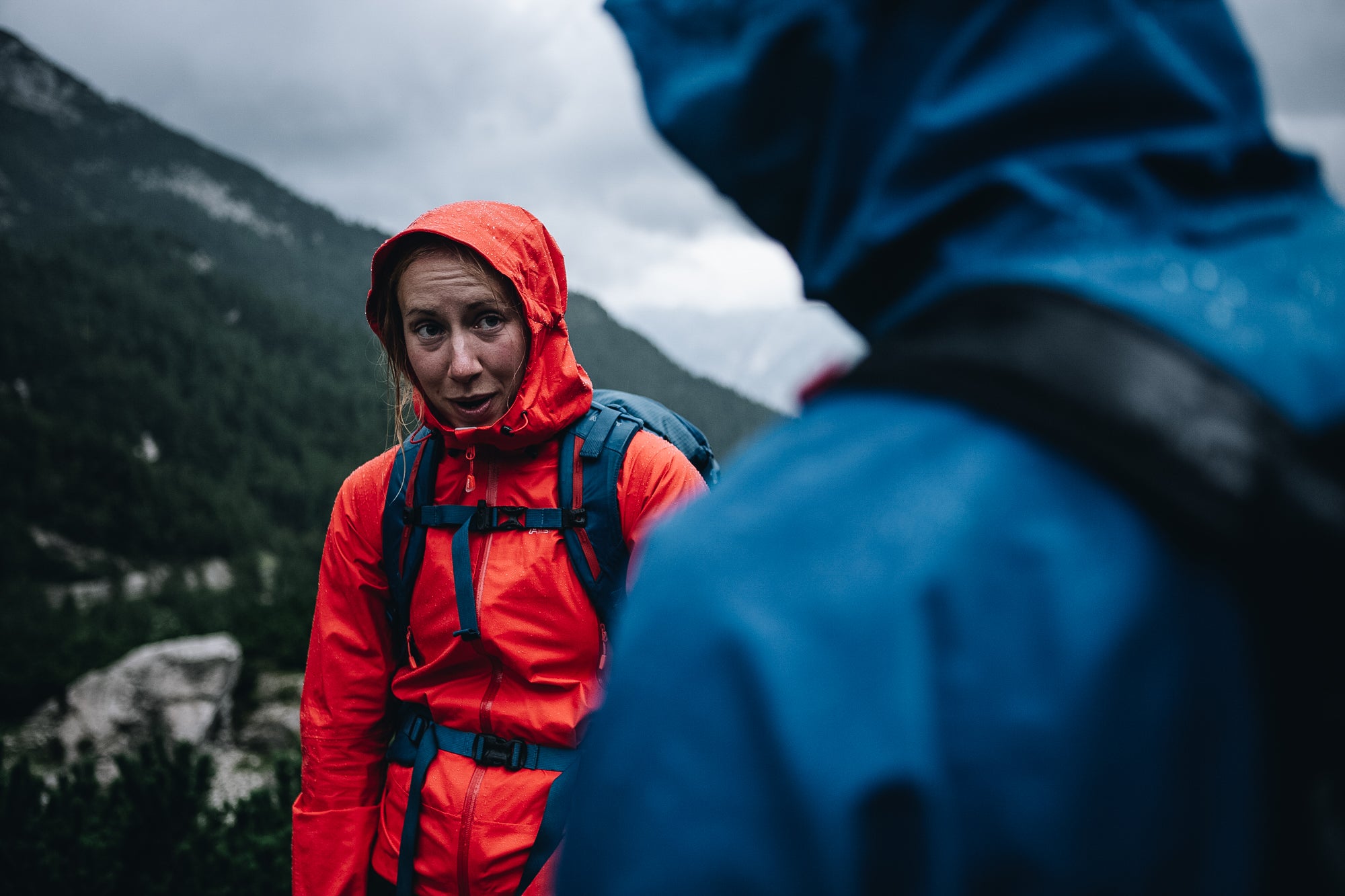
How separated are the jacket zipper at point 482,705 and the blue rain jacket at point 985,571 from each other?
4.31ft

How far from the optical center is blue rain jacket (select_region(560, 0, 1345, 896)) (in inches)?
17.8

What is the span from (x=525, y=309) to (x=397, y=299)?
1.41 feet

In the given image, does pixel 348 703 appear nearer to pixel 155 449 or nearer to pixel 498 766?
pixel 498 766

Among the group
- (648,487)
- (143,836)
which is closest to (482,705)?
(648,487)

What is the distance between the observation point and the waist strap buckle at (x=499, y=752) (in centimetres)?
176

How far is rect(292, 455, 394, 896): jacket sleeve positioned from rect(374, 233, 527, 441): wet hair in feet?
1.22

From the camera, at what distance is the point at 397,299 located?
216 cm

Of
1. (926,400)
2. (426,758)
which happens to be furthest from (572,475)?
(926,400)

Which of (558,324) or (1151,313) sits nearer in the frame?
(1151,313)

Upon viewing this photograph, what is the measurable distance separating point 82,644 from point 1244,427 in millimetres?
10836

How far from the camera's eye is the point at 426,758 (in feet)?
5.90

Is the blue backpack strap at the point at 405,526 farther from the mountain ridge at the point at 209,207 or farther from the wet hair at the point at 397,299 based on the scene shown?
the mountain ridge at the point at 209,207

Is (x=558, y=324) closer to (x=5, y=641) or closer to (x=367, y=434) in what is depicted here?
(x=5, y=641)

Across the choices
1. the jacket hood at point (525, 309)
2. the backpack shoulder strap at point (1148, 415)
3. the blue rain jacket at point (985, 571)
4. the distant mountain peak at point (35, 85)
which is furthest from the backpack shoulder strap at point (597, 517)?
the distant mountain peak at point (35, 85)
